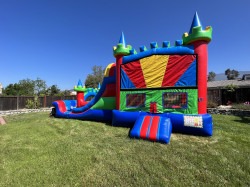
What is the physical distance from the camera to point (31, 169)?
3.11 metres

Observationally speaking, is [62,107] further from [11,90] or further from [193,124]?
[11,90]

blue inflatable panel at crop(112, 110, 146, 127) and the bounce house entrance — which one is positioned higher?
the bounce house entrance

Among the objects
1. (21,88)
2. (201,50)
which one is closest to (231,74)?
→ (201,50)

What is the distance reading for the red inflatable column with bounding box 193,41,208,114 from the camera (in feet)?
18.0

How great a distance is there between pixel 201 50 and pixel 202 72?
2.69 feet

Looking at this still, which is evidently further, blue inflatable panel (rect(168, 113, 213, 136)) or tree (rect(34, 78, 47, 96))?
tree (rect(34, 78, 47, 96))

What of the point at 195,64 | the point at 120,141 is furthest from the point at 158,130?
the point at 195,64

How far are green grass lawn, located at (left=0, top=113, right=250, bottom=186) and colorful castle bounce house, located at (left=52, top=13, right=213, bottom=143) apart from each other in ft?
1.83

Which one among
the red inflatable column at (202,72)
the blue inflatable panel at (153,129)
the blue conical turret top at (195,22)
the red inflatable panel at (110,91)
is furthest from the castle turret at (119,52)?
the red inflatable column at (202,72)

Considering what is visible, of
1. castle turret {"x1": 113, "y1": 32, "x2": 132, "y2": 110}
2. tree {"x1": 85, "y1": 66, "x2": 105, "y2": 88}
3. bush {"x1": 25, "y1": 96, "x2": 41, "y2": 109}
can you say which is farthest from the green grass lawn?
tree {"x1": 85, "y1": 66, "x2": 105, "y2": 88}

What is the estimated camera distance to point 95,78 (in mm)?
39375

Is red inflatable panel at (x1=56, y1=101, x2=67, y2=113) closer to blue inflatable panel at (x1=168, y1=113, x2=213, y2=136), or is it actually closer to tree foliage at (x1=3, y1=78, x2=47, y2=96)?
blue inflatable panel at (x1=168, y1=113, x2=213, y2=136)

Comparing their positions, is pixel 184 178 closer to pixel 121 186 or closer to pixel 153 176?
pixel 153 176

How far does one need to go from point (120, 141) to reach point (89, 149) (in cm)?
103
